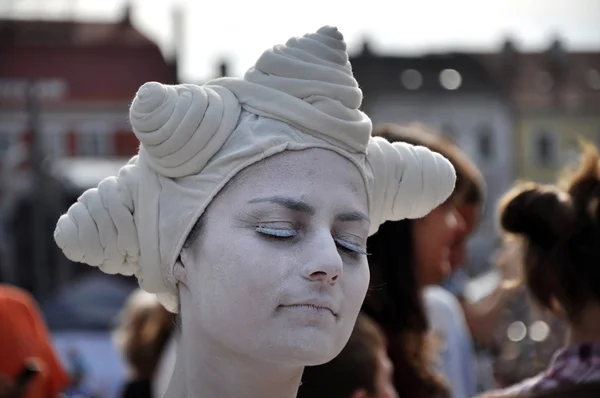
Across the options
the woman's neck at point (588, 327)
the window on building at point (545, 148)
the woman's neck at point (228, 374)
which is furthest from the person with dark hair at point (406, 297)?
the window on building at point (545, 148)

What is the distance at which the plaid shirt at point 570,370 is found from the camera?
307 cm

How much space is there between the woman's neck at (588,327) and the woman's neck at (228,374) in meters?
1.21

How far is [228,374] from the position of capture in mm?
2223

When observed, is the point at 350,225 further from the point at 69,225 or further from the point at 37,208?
the point at 37,208

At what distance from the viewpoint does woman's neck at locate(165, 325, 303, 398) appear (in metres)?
2.20

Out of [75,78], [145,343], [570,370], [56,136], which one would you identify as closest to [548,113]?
[75,78]

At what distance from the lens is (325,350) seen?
7.00 ft

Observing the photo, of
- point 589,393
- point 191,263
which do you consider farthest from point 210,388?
point 589,393

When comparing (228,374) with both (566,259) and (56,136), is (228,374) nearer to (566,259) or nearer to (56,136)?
(566,259)

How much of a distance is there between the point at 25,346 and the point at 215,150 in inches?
90.9

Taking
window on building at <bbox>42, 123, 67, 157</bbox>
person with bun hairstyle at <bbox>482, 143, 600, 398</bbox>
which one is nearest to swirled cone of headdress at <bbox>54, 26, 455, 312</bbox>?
person with bun hairstyle at <bbox>482, 143, 600, 398</bbox>

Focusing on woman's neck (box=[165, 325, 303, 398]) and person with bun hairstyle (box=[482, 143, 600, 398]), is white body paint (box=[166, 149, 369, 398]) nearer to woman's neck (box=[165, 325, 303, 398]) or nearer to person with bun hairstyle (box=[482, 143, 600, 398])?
woman's neck (box=[165, 325, 303, 398])

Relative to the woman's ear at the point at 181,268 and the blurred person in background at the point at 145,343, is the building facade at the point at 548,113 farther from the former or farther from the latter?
the woman's ear at the point at 181,268

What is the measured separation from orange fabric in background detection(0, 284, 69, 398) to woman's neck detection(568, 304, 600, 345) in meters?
2.06
